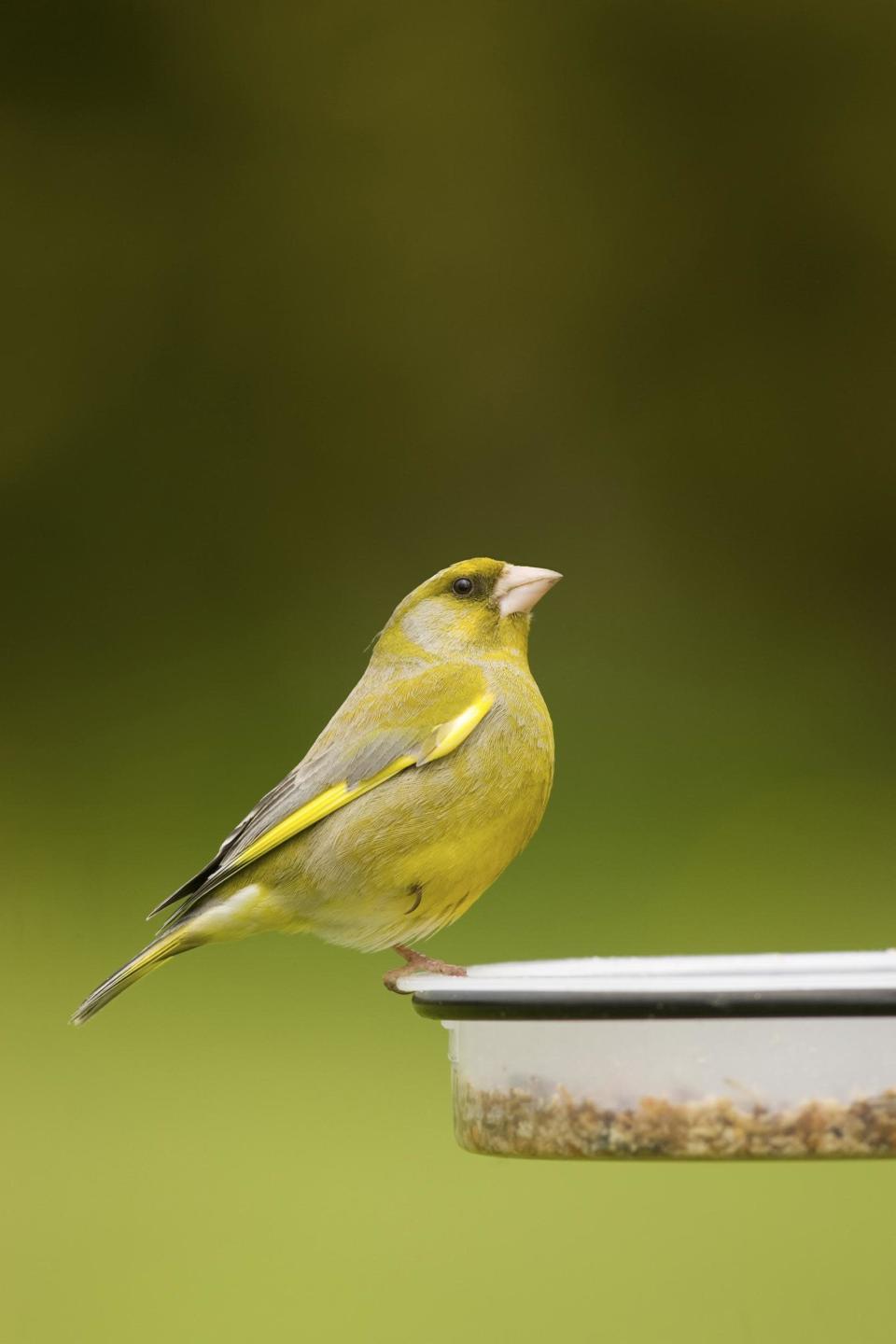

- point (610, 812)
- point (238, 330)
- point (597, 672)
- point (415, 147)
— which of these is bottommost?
point (610, 812)

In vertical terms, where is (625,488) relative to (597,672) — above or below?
above

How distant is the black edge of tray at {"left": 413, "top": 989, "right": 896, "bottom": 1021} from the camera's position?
3.80 feet

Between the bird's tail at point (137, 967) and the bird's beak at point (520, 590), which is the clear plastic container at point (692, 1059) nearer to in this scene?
the bird's tail at point (137, 967)

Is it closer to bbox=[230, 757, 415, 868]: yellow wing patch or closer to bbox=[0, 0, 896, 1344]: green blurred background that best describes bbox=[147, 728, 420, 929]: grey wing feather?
bbox=[230, 757, 415, 868]: yellow wing patch

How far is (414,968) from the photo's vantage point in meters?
1.85

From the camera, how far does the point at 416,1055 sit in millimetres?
3676

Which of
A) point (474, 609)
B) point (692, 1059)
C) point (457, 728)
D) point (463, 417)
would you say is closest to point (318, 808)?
Answer: point (457, 728)

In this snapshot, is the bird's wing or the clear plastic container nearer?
the clear plastic container

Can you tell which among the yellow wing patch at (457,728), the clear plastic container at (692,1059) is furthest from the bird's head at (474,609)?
the clear plastic container at (692,1059)

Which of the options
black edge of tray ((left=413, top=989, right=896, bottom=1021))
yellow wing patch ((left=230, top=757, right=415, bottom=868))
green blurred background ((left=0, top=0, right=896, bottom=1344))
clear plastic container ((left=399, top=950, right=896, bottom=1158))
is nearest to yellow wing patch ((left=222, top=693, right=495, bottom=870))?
yellow wing patch ((left=230, top=757, right=415, bottom=868))

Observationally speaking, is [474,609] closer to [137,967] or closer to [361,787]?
[361,787]

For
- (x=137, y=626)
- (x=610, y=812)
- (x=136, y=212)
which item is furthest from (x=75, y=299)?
(x=610, y=812)

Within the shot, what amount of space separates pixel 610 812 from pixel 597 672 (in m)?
0.38

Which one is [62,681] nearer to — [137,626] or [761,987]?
[137,626]
